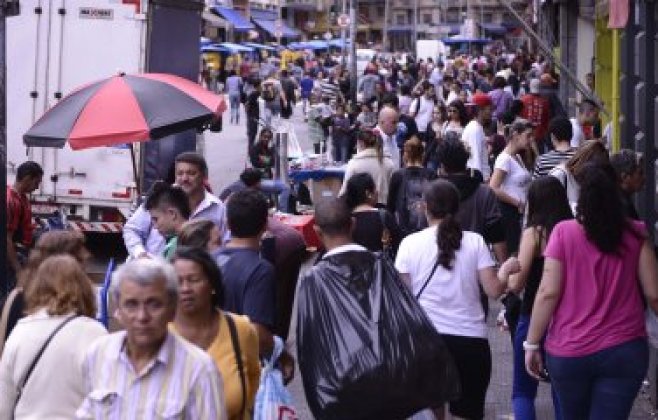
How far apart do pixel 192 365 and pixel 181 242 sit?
6.79 ft

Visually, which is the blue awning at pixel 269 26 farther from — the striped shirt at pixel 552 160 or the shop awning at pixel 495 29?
the striped shirt at pixel 552 160

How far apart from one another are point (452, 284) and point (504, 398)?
9.29 ft

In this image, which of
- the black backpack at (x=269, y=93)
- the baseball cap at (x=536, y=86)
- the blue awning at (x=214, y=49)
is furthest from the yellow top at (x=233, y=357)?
the blue awning at (x=214, y=49)

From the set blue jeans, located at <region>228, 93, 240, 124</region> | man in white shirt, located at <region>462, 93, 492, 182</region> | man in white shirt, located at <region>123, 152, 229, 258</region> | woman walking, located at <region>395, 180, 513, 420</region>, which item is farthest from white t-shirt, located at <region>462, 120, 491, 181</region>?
blue jeans, located at <region>228, 93, 240, 124</region>

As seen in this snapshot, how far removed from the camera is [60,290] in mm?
6078

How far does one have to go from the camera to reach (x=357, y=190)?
967 cm

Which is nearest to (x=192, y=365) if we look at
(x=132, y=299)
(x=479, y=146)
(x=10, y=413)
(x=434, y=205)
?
(x=132, y=299)

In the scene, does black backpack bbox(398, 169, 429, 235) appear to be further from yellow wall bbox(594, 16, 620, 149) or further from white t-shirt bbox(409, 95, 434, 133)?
white t-shirt bbox(409, 95, 434, 133)

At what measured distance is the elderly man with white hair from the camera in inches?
202

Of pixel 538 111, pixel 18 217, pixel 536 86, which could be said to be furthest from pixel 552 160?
pixel 536 86

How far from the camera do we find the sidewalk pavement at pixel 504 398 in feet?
33.3

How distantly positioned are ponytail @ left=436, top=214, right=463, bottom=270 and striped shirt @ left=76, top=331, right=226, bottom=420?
9.81 ft

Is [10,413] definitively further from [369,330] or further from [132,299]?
[369,330]

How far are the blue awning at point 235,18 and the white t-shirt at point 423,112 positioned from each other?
54.0 m
